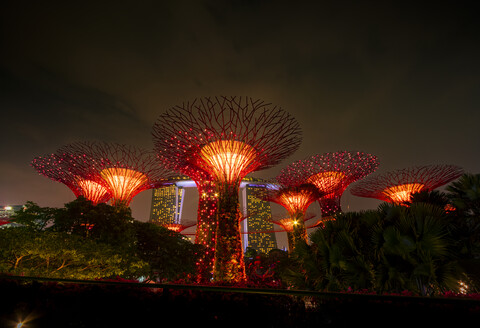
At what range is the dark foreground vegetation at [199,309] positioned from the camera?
3473mm

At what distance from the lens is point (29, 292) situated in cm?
497

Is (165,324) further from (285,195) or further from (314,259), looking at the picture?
(285,195)

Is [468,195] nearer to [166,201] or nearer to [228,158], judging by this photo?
[228,158]

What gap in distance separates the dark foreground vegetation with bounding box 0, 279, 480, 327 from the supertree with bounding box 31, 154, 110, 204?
16.5 metres

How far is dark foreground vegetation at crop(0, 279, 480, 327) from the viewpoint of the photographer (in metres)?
3.47

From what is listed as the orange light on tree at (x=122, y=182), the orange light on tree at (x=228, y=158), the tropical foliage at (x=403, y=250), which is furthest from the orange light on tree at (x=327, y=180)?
the orange light on tree at (x=122, y=182)

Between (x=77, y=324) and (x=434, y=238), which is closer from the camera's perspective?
(x=77, y=324)

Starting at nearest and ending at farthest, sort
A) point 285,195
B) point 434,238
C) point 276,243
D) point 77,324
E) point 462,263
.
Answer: point 77,324, point 434,238, point 462,263, point 285,195, point 276,243

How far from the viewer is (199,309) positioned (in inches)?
166

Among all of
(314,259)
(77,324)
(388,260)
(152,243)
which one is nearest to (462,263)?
(388,260)

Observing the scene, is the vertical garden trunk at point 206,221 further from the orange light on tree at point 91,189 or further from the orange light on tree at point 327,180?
the orange light on tree at point 327,180

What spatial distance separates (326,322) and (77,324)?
13.6 ft

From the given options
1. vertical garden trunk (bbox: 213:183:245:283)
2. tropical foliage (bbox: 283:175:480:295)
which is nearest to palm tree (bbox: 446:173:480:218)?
tropical foliage (bbox: 283:175:480:295)

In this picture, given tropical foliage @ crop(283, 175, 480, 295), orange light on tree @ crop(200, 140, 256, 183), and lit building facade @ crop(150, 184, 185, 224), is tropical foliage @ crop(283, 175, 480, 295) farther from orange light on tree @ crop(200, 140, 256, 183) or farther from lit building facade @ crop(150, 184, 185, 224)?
lit building facade @ crop(150, 184, 185, 224)
